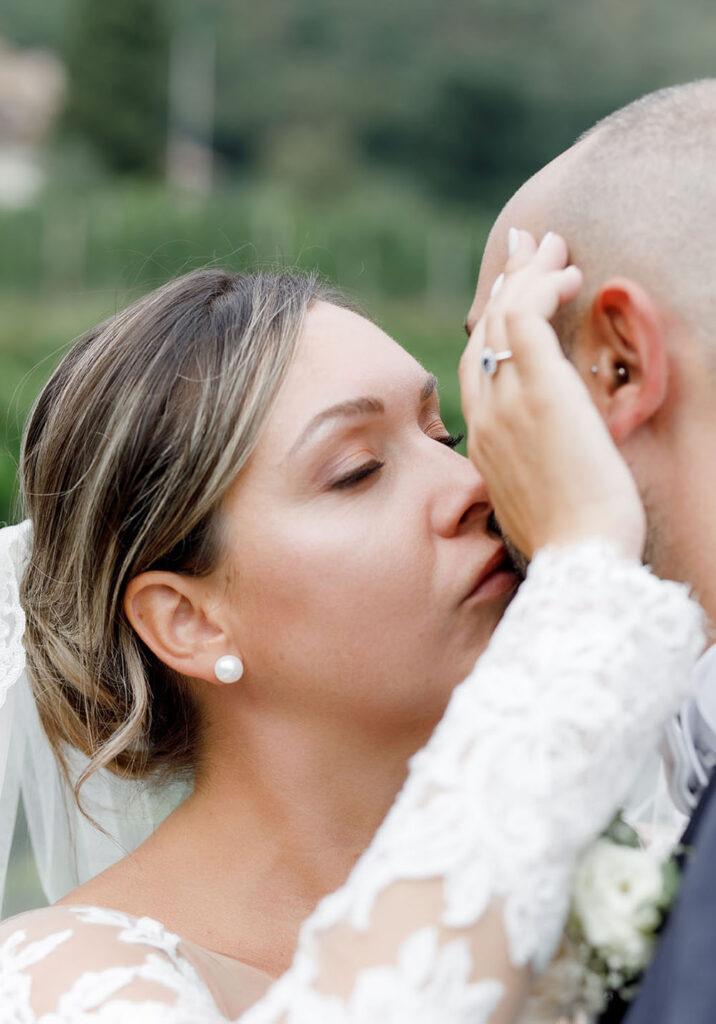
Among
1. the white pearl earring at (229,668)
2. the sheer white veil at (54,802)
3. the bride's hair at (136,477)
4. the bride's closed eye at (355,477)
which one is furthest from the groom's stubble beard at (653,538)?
the sheer white veil at (54,802)

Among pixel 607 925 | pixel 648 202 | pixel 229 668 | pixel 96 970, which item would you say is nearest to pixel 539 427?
pixel 648 202

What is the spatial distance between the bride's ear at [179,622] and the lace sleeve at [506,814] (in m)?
1.08

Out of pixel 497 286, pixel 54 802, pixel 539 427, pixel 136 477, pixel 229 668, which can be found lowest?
pixel 54 802

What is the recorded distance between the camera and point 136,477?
319 cm

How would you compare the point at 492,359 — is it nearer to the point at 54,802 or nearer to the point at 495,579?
the point at 495,579

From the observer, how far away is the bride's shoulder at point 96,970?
259 cm

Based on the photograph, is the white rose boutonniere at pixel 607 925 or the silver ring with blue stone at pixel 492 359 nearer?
the white rose boutonniere at pixel 607 925

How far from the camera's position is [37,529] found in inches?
138

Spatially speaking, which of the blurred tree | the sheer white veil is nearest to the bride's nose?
the sheer white veil

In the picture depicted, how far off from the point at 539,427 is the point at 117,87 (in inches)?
2183

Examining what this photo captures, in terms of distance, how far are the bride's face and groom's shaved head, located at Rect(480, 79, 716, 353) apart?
600mm

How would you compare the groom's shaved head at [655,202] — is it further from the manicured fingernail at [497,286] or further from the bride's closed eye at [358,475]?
the bride's closed eye at [358,475]

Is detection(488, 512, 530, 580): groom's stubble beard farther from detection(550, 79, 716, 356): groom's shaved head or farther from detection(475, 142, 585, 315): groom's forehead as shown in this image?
detection(550, 79, 716, 356): groom's shaved head

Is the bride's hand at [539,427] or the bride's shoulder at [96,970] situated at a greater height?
the bride's hand at [539,427]
